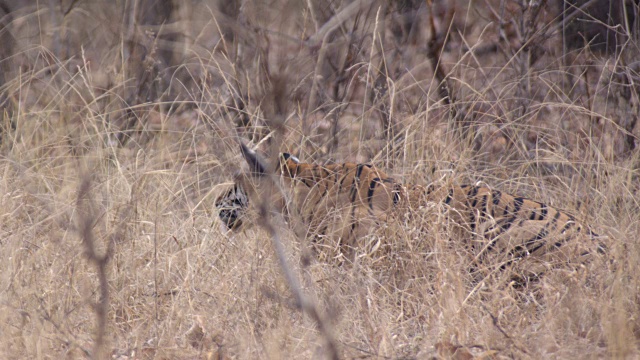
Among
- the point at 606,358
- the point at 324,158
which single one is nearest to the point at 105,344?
the point at 606,358

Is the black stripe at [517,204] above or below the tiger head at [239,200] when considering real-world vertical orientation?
above

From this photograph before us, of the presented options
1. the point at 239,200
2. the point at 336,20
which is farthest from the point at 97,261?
the point at 336,20

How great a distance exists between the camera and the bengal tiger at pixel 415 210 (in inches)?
122

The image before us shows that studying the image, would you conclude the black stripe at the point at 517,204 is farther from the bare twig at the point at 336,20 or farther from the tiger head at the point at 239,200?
the bare twig at the point at 336,20

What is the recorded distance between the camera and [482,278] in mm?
3096

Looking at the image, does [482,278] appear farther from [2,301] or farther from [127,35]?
Result: [127,35]

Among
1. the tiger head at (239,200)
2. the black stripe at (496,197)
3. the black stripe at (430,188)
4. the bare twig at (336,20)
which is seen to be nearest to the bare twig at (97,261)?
the tiger head at (239,200)

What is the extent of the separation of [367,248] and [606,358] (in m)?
1.35

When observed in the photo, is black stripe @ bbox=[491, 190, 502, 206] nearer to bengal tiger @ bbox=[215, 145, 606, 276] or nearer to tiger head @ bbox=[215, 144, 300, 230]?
bengal tiger @ bbox=[215, 145, 606, 276]

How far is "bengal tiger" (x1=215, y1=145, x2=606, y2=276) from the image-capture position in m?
3.11

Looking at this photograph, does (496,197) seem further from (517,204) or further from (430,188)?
(430,188)

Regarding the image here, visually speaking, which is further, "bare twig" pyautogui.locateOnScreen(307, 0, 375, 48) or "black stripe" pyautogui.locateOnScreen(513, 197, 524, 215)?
"bare twig" pyautogui.locateOnScreen(307, 0, 375, 48)

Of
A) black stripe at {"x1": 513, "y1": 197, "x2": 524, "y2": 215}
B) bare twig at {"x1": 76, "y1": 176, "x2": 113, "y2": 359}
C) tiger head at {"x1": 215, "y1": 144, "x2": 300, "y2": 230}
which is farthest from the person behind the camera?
tiger head at {"x1": 215, "y1": 144, "x2": 300, "y2": 230}

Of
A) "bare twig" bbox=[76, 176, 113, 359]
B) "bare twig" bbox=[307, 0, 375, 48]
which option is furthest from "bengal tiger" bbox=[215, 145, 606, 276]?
"bare twig" bbox=[307, 0, 375, 48]
